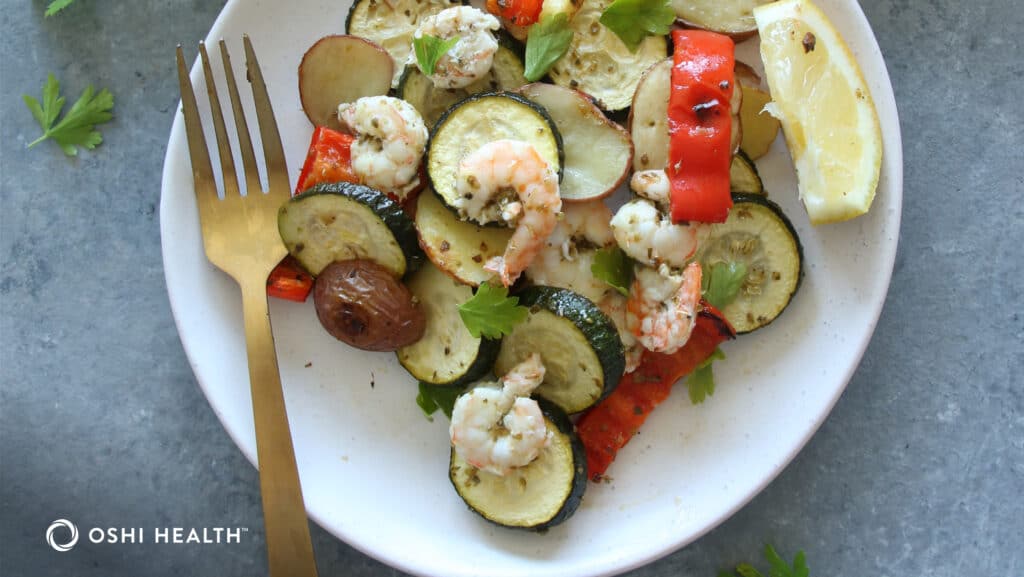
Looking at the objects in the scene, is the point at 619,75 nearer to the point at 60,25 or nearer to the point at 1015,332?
the point at 1015,332

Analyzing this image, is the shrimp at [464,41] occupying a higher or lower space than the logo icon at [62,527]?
higher

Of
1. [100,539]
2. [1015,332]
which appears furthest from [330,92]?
[1015,332]

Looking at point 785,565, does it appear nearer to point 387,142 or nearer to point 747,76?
point 747,76

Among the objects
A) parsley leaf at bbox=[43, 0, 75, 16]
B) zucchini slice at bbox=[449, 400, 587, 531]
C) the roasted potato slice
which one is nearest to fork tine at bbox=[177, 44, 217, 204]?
the roasted potato slice

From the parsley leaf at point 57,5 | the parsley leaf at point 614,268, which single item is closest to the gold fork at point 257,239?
the parsley leaf at point 57,5

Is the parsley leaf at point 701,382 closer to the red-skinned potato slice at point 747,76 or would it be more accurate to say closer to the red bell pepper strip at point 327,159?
the red-skinned potato slice at point 747,76

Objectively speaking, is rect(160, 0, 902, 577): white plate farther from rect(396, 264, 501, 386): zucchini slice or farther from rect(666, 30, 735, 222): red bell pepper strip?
rect(666, 30, 735, 222): red bell pepper strip

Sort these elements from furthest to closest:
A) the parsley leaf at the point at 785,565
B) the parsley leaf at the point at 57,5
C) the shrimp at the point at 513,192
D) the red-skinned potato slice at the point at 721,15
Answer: the parsley leaf at the point at 57,5, the parsley leaf at the point at 785,565, the red-skinned potato slice at the point at 721,15, the shrimp at the point at 513,192
